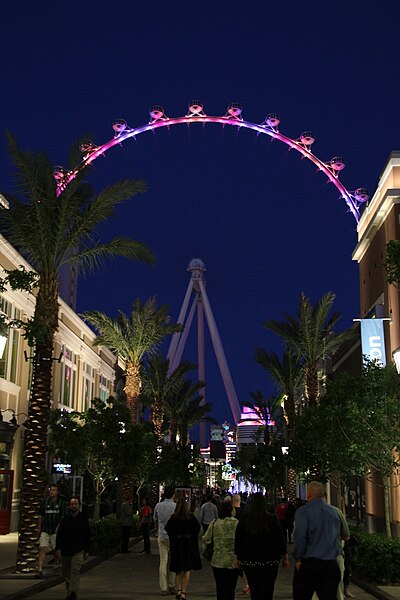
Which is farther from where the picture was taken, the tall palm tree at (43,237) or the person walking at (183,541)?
the tall palm tree at (43,237)

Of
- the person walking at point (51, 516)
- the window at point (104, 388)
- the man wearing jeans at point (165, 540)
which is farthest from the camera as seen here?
the window at point (104, 388)

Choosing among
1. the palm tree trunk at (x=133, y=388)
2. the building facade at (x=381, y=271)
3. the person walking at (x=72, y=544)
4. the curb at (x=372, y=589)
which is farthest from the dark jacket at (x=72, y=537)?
the palm tree trunk at (x=133, y=388)

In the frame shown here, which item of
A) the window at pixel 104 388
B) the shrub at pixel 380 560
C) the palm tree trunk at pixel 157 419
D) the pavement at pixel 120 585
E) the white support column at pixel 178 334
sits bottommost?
the pavement at pixel 120 585

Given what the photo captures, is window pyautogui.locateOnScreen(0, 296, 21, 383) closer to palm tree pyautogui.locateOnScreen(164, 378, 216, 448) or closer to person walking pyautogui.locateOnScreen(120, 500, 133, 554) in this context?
person walking pyautogui.locateOnScreen(120, 500, 133, 554)

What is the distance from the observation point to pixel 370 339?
1249 inches

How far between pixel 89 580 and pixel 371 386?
8.47 meters

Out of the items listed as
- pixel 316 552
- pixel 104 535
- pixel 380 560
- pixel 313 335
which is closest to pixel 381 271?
pixel 313 335

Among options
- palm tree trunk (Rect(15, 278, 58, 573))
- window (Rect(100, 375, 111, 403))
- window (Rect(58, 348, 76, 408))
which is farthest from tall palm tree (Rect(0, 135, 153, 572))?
window (Rect(100, 375, 111, 403))

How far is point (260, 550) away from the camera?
9508 millimetres

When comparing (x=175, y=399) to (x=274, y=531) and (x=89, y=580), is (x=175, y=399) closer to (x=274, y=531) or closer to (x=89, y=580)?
(x=89, y=580)

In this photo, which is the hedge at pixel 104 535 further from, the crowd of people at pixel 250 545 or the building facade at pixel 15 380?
the crowd of people at pixel 250 545

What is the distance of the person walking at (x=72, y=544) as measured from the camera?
1348 centimetres

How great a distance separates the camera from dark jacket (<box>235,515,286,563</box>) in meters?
9.51

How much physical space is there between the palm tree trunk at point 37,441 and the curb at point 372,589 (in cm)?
757
